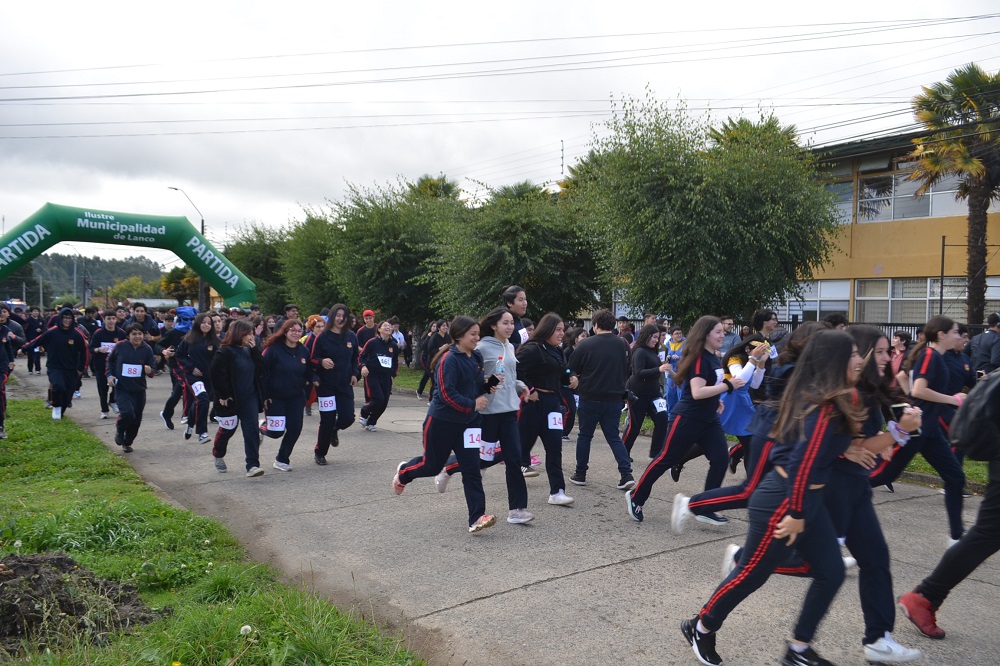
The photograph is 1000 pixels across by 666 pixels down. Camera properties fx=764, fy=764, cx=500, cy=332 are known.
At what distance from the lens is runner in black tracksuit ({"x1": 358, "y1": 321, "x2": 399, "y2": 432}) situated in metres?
11.9

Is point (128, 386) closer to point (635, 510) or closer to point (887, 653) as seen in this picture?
point (635, 510)

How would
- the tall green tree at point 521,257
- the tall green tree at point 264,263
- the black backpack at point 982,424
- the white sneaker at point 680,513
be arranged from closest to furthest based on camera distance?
the black backpack at point 982,424
the white sneaker at point 680,513
the tall green tree at point 521,257
the tall green tree at point 264,263

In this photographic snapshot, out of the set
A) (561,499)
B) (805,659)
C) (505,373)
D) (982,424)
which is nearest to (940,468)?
(982,424)

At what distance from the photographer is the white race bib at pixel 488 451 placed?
6.90m

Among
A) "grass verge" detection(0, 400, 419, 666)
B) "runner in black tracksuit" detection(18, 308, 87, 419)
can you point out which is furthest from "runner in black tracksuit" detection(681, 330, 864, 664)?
"runner in black tracksuit" detection(18, 308, 87, 419)

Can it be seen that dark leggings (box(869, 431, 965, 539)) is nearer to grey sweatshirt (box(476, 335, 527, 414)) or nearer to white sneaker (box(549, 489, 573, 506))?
white sneaker (box(549, 489, 573, 506))

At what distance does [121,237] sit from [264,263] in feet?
70.9

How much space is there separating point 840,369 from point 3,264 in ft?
65.9

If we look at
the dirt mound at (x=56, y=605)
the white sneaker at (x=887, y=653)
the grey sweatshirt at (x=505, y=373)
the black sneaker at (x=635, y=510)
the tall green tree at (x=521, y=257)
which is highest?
the tall green tree at (x=521, y=257)

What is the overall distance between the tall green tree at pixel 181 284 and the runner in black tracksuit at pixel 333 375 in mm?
53161

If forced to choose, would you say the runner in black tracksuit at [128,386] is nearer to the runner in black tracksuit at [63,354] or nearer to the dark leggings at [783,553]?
the runner in black tracksuit at [63,354]

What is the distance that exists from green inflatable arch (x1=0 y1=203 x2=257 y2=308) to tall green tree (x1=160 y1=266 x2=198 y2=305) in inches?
1532

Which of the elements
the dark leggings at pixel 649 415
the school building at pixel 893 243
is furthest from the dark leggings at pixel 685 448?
the school building at pixel 893 243

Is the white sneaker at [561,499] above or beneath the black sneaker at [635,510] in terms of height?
beneath
